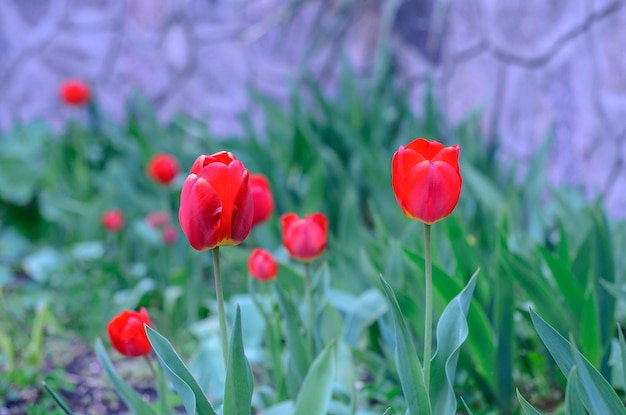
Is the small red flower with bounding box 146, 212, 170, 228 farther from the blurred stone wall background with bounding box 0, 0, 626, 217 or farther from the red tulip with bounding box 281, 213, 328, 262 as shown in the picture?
the blurred stone wall background with bounding box 0, 0, 626, 217

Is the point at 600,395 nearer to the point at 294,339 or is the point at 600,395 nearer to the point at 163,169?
the point at 294,339

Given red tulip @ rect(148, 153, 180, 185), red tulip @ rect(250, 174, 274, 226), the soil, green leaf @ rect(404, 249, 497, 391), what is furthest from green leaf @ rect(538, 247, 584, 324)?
red tulip @ rect(148, 153, 180, 185)

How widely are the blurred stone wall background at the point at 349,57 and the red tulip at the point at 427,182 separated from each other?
1.34 metres

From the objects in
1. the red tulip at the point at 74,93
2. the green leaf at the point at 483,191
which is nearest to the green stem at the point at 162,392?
the green leaf at the point at 483,191

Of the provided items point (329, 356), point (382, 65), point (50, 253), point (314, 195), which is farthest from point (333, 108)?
point (329, 356)

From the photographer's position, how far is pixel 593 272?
49.1 inches

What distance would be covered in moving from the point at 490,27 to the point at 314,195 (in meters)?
0.99

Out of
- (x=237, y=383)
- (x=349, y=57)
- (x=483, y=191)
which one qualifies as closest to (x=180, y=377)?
(x=237, y=383)

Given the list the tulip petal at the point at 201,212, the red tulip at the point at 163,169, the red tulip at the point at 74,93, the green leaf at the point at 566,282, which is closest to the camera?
the tulip petal at the point at 201,212

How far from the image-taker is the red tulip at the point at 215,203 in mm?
782

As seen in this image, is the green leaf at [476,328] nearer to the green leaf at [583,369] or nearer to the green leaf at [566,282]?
the green leaf at [566,282]

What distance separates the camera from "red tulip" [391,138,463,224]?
0.79 m

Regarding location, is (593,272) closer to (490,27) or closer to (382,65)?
(490,27)

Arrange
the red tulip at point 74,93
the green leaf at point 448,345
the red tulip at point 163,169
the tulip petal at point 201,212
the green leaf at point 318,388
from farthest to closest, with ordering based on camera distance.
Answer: the red tulip at point 74,93 < the red tulip at point 163,169 < the green leaf at point 318,388 < the green leaf at point 448,345 < the tulip petal at point 201,212
